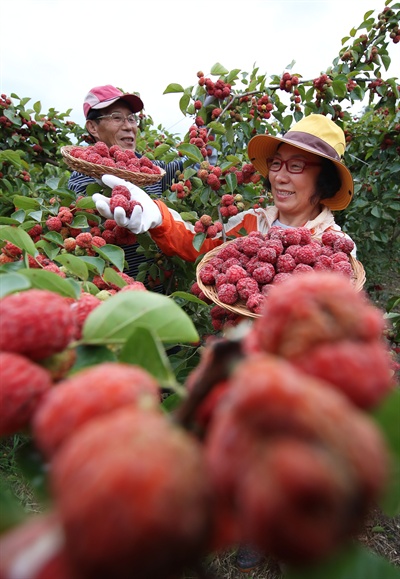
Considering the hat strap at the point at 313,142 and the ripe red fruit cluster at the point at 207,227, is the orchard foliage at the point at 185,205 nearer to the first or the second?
the ripe red fruit cluster at the point at 207,227

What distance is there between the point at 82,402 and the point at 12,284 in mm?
393

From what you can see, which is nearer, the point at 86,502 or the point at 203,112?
the point at 86,502

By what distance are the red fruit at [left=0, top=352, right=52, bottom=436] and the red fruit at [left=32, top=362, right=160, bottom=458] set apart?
102 mm

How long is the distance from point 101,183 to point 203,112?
3.49 feet

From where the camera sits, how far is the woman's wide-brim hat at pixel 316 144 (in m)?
2.34

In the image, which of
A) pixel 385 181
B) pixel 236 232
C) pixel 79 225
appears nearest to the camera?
pixel 79 225

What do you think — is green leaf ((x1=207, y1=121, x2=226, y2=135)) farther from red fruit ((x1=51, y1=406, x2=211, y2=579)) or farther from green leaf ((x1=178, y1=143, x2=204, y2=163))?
red fruit ((x1=51, y1=406, x2=211, y2=579))

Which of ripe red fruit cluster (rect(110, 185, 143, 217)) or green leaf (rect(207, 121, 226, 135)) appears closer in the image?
ripe red fruit cluster (rect(110, 185, 143, 217))

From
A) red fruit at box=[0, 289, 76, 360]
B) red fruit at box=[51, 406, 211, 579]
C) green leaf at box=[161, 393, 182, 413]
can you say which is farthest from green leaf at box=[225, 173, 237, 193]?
red fruit at box=[51, 406, 211, 579]

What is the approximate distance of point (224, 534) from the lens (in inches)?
13.4

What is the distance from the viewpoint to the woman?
2.37 m

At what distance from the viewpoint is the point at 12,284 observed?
27.3 inches

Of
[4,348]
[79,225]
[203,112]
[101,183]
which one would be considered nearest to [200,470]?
[4,348]

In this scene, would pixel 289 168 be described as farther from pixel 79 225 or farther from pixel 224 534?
pixel 224 534
